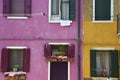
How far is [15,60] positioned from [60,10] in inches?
135

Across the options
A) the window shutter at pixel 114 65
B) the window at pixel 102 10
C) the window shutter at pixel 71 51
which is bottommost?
the window shutter at pixel 114 65

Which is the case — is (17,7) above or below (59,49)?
above

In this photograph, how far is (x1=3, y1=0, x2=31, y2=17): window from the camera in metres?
22.4

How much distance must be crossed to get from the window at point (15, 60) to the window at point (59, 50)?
3.23ft

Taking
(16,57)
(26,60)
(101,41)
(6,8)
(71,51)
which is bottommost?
(26,60)

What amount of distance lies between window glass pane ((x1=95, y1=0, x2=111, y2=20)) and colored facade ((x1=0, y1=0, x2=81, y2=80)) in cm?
108

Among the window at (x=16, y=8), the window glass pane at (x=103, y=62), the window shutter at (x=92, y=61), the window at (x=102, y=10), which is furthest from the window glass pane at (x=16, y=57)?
the window at (x=102, y=10)

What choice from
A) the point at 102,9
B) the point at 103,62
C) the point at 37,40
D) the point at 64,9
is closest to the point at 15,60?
the point at 37,40

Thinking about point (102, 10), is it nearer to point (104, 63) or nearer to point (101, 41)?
point (101, 41)

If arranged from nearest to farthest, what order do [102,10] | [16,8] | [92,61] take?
1. [92,61]
2. [102,10]
3. [16,8]

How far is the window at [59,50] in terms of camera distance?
22047 millimetres

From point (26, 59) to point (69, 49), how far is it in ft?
7.27

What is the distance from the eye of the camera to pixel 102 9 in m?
22.4

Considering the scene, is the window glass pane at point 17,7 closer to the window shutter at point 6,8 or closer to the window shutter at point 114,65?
the window shutter at point 6,8
